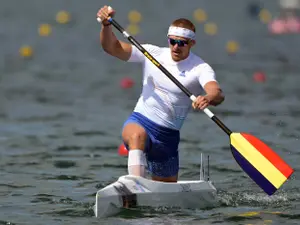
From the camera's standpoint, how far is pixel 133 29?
3841cm

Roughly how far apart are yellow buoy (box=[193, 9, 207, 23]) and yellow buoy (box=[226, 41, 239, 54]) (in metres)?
8.94

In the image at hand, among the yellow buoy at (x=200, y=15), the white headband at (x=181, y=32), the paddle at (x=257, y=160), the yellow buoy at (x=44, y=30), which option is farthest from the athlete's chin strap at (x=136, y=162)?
the yellow buoy at (x=200, y=15)

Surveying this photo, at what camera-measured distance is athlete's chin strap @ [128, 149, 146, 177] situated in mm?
10664

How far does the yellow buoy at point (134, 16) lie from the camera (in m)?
42.3

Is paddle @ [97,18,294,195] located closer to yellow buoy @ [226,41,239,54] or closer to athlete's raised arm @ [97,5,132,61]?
athlete's raised arm @ [97,5,132,61]

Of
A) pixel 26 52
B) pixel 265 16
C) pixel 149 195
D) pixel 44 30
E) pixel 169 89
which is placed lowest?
pixel 149 195

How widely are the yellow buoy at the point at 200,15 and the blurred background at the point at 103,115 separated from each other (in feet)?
4.54

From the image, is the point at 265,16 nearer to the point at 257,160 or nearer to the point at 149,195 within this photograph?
the point at 257,160

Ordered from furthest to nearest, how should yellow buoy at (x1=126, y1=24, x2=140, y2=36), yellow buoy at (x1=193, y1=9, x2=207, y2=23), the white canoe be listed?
yellow buoy at (x1=193, y1=9, x2=207, y2=23) → yellow buoy at (x1=126, y1=24, x2=140, y2=36) → the white canoe

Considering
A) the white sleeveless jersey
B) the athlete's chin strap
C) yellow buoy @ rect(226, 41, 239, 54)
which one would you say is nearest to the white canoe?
the athlete's chin strap

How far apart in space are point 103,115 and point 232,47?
14031 mm

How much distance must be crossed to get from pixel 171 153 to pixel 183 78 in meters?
0.94

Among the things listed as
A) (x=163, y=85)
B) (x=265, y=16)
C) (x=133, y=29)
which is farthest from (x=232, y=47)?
(x=163, y=85)

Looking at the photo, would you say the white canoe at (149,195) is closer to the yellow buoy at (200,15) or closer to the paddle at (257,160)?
the paddle at (257,160)
